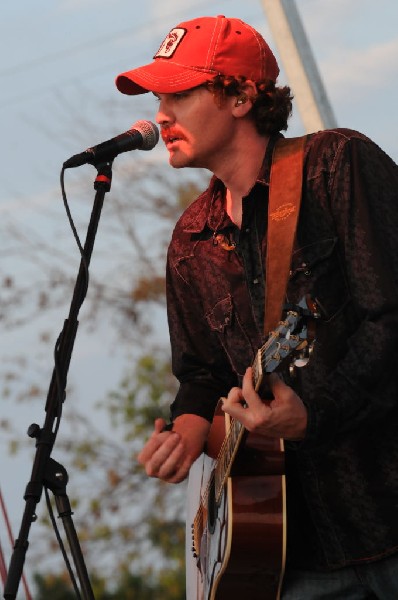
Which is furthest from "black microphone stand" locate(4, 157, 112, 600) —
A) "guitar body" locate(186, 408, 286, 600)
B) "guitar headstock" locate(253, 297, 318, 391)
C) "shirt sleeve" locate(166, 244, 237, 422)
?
"guitar headstock" locate(253, 297, 318, 391)

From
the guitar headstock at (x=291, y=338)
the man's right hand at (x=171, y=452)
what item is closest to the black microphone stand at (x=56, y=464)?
the man's right hand at (x=171, y=452)

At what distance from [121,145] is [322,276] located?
0.72 m

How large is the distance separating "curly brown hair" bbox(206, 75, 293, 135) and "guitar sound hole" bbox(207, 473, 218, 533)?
1.14 metres

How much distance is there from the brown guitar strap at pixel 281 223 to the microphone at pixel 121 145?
39 cm

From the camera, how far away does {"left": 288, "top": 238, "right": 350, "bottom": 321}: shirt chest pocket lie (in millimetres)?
3412

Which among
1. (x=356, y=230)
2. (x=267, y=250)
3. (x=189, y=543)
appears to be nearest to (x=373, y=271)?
(x=356, y=230)

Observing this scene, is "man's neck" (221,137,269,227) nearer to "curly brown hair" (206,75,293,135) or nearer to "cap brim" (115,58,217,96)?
"curly brown hair" (206,75,293,135)

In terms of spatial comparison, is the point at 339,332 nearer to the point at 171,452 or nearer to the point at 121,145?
the point at 171,452

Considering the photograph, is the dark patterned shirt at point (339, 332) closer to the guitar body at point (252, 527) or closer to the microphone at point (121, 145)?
the guitar body at point (252, 527)

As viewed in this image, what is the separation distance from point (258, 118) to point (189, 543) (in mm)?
1549

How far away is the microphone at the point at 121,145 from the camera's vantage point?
11.7 feet

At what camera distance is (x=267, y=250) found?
3.48 metres

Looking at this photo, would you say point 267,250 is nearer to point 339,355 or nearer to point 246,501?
point 339,355

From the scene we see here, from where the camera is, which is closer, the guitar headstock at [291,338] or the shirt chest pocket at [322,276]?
the guitar headstock at [291,338]
